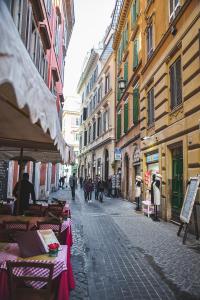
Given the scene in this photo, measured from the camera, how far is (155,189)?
1228 cm

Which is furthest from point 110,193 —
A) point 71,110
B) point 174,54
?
point 71,110

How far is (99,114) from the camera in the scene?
36812mm

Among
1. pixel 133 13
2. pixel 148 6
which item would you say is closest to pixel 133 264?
pixel 148 6

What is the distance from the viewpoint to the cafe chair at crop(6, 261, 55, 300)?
3.04 metres

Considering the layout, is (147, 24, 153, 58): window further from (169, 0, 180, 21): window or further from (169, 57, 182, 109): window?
(169, 57, 182, 109): window

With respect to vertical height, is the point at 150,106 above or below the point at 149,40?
below

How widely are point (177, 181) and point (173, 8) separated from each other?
705cm

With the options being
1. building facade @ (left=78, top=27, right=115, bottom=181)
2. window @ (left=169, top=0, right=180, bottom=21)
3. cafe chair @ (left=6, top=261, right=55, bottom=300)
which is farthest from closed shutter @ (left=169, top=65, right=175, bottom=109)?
building facade @ (left=78, top=27, right=115, bottom=181)

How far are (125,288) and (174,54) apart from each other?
972cm

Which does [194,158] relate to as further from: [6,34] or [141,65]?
[141,65]

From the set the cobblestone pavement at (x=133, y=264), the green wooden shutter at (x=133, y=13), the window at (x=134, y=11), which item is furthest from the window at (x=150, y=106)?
the green wooden shutter at (x=133, y=13)

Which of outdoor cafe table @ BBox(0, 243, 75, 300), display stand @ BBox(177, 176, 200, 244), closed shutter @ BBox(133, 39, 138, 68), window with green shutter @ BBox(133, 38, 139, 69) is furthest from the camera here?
closed shutter @ BBox(133, 39, 138, 68)

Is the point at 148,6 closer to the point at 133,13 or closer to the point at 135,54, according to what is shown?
the point at 135,54

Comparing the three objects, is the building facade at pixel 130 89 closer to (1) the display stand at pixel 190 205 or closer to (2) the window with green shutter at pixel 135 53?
(2) the window with green shutter at pixel 135 53
